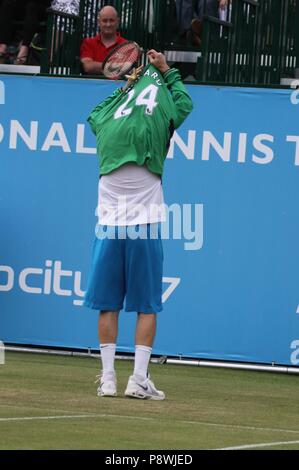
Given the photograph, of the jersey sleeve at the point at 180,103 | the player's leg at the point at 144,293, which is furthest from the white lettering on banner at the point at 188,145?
the player's leg at the point at 144,293

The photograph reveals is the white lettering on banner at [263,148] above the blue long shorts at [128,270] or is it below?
above

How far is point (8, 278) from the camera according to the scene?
474 inches

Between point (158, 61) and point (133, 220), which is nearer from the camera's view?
point (133, 220)

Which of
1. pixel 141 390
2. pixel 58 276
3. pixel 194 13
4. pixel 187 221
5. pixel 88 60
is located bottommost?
pixel 141 390

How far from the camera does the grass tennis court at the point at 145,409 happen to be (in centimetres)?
713

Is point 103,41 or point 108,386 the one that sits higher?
point 103,41

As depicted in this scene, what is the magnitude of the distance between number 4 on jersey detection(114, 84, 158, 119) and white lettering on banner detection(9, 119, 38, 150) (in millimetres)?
2788

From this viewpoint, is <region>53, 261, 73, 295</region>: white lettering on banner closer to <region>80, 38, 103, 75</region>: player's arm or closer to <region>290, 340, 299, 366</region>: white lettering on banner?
<region>290, 340, 299, 366</region>: white lettering on banner

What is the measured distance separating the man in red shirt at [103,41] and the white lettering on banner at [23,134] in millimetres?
1765

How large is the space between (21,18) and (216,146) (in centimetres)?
739

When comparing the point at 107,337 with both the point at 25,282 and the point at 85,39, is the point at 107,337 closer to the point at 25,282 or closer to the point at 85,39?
the point at 25,282

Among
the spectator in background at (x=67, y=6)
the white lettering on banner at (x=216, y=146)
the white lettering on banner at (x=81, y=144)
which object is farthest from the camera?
the spectator in background at (x=67, y=6)

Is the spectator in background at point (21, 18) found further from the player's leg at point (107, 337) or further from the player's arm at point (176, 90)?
the player's leg at point (107, 337)

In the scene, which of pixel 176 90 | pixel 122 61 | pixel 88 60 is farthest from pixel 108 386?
pixel 88 60
